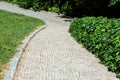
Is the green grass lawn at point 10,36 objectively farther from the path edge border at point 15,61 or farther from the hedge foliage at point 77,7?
the hedge foliage at point 77,7

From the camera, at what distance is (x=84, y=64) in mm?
10539

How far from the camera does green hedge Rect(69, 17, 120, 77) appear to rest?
9.93m

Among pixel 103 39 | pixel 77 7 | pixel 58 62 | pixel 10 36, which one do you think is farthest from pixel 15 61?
pixel 77 7

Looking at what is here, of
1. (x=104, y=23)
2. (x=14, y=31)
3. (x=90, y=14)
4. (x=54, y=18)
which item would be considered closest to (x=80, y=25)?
(x=104, y=23)

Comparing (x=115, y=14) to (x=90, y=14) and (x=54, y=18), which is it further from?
(x=54, y=18)

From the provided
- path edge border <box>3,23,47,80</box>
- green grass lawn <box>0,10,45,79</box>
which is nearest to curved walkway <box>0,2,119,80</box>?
path edge border <box>3,23,47,80</box>

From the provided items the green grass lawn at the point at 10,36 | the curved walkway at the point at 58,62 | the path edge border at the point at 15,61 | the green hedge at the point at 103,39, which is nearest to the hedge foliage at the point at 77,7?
the green grass lawn at the point at 10,36

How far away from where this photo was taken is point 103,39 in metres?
11.2

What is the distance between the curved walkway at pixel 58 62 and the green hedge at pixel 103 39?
24 cm

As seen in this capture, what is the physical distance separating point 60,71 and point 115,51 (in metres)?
1.78

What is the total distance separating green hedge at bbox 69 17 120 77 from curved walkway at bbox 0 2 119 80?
0.24 metres

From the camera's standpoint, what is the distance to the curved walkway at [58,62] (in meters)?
8.98

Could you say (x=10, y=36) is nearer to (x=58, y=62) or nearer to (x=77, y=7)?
(x=58, y=62)

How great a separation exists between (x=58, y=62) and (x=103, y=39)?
71.3 inches
